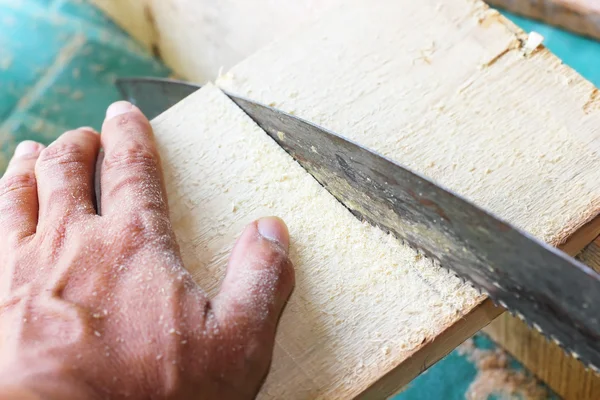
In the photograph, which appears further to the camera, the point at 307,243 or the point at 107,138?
the point at 107,138

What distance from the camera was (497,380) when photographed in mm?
1856

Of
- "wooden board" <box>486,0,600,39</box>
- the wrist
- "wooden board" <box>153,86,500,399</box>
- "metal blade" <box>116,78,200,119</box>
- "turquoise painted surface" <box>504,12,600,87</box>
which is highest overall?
"metal blade" <box>116,78,200,119</box>

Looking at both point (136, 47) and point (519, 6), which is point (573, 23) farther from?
point (136, 47)

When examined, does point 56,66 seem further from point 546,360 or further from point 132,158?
point 546,360

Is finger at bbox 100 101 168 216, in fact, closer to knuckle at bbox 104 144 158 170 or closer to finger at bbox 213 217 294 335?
knuckle at bbox 104 144 158 170

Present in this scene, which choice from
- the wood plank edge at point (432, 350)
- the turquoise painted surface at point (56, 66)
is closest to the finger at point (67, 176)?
the wood plank edge at point (432, 350)

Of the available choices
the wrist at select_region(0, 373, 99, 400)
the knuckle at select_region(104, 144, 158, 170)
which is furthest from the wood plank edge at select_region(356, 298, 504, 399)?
the knuckle at select_region(104, 144, 158, 170)

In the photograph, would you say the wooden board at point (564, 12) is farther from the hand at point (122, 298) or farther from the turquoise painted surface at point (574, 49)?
the hand at point (122, 298)

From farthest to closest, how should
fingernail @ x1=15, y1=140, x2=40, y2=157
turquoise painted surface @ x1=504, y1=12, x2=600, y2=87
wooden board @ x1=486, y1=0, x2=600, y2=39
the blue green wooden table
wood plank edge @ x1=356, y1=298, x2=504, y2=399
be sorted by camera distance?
1. the blue green wooden table
2. turquoise painted surface @ x1=504, y1=12, x2=600, y2=87
3. wooden board @ x1=486, y1=0, x2=600, y2=39
4. fingernail @ x1=15, y1=140, x2=40, y2=157
5. wood plank edge @ x1=356, y1=298, x2=504, y2=399

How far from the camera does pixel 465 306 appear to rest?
3.37 ft

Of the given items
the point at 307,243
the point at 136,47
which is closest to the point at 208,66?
the point at 136,47

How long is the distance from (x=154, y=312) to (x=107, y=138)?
0.47 m

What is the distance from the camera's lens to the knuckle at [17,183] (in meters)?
1.22

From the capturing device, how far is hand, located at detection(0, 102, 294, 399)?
3.02 ft
